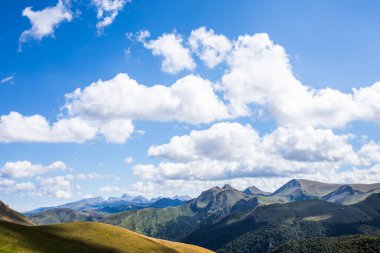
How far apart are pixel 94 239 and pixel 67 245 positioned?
19.4 metres

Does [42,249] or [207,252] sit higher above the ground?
[42,249]

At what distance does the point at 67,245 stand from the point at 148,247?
109ft

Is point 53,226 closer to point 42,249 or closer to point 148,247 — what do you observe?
point 148,247

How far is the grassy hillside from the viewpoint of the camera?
104 metres

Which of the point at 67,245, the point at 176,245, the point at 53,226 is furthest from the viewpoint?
the point at 176,245

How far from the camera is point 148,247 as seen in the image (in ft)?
476

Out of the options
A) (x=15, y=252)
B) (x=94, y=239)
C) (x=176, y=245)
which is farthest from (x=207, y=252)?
(x=15, y=252)

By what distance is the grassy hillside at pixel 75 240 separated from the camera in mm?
104287

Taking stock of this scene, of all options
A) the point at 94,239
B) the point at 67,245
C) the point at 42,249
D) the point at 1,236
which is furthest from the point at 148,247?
the point at 1,236

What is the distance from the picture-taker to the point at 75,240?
13350 cm

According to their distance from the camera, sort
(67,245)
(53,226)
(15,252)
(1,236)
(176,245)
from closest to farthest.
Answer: (15,252), (1,236), (67,245), (53,226), (176,245)

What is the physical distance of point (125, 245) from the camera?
139500mm

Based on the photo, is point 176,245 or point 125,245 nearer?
point 125,245

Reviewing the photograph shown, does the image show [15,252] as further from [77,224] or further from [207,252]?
[207,252]
